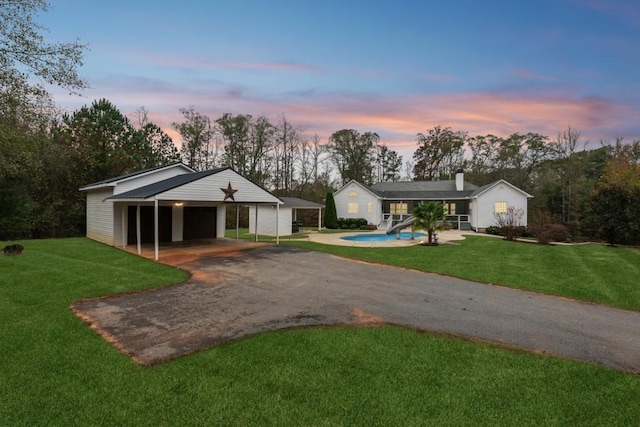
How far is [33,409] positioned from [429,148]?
46.5 meters

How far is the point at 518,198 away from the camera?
90.3 ft

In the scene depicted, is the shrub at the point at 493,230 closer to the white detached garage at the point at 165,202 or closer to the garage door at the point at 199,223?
the white detached garage at the point at 165,202

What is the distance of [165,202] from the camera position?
16219mm

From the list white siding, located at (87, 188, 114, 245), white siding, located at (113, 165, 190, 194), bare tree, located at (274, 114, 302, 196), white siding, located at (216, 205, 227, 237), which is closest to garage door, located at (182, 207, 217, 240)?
white siding, located at (216, 205, 227, 237)

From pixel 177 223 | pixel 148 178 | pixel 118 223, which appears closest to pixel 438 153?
pixel 177 223

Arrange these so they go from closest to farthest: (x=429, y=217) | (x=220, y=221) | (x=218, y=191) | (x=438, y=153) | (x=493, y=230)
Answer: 1. (x=218, y=191)
2. (x=429, y=217)
3. (x=220, y=221)
4. (x=493, y=230)
5. (x=438, y=153)

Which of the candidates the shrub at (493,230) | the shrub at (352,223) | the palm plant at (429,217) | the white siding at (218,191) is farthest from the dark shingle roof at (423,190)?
the white siding at (218,191)

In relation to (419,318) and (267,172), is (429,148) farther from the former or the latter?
(419,318)

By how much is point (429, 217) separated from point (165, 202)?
13.7 meters

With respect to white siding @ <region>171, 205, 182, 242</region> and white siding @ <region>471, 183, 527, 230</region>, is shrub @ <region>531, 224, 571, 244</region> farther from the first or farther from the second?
white siding @ <region>171, 205, 182, 242</region>

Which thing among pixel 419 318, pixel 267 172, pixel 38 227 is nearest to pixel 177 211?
pixel 38 227

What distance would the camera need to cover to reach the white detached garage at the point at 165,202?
13.2m

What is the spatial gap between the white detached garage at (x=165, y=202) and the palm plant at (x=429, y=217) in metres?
7.70

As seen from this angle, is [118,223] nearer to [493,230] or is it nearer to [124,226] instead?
[124,226]
